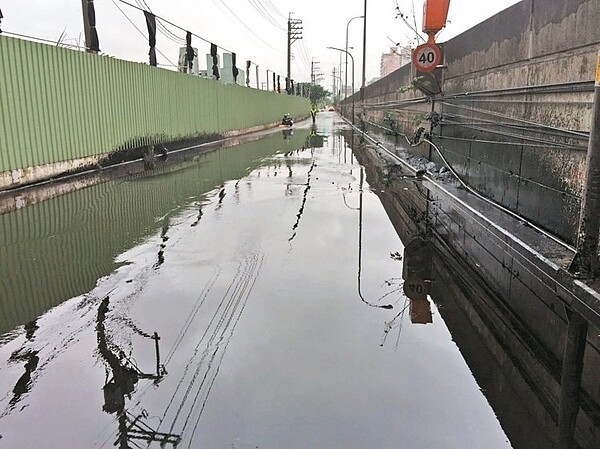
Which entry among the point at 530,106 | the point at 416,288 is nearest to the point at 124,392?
the point at 416,288

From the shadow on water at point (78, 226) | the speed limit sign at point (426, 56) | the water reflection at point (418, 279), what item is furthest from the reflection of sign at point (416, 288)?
the speed limit sign at point (426, 56)

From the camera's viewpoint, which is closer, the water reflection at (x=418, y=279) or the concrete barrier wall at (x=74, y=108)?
the water reflection at (x=418, y=279)

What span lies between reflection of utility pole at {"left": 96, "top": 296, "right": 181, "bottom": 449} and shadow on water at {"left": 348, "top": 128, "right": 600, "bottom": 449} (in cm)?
178

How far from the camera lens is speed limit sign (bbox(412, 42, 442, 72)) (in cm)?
1158

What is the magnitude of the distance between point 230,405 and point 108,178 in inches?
382

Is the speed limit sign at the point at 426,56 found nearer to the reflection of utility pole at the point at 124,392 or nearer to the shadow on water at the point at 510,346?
the shadow on water at the point at 510,346

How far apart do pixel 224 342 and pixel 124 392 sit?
0.81m

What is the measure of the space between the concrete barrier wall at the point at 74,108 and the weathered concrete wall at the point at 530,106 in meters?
7.92

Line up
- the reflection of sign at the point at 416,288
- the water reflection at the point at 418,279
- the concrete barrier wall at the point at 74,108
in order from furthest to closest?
the concrete barrier wall at the point at 74,108
the reflection of sign at the point at 416,288
the water reflection at the point at 418,279

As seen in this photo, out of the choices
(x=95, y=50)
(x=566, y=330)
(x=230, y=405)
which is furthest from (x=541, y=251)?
(x=95, y=50)

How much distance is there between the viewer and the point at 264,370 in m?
3.21

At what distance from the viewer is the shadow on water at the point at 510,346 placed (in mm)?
2762

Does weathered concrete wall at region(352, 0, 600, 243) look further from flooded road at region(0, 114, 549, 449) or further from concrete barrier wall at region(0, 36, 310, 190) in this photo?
concrete barrier wall at region(0, 36, 310, 190)

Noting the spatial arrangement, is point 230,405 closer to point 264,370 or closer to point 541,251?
point 264,370
